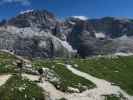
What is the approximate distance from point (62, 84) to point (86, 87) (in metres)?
6.53

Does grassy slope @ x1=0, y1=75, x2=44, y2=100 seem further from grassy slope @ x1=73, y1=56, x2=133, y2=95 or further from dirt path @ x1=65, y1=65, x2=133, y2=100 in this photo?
grassy slope @ x1=73, y1=56, x2=133, y2=95

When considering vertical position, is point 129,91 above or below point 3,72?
below

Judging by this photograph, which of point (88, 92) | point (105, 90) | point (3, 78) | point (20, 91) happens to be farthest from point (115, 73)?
point (20, 91)

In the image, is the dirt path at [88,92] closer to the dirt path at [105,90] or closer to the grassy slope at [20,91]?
the dirt path at [105,90]

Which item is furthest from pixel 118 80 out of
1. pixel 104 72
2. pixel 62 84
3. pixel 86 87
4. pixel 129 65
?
pixel 129 65

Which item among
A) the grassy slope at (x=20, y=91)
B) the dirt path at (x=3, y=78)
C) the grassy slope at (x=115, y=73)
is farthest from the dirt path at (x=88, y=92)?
the dirt path at (x=3, y=78)

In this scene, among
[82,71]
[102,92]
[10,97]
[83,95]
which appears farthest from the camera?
[82,71]

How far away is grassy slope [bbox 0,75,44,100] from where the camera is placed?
5583 cm

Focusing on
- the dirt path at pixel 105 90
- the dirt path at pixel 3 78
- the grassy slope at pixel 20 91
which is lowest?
the dirt path at pixel 105 90

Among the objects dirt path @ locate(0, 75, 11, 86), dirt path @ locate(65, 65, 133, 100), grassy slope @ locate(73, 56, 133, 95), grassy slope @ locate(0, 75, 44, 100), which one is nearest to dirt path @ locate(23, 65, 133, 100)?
dirt path @ locate(65, 65, 133, 100)

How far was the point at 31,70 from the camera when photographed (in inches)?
3014

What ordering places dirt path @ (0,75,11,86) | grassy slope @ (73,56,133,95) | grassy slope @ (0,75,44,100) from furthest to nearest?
grassy slope @ (73,56,133,95) < dirt path @ (0,75,11,86) < grassy slope @ (0,75,44,100)

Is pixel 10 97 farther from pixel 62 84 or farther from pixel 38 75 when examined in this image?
pixel 38 75

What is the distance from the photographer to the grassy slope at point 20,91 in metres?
55.8
